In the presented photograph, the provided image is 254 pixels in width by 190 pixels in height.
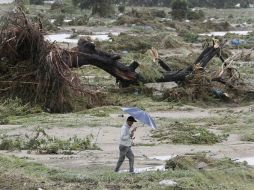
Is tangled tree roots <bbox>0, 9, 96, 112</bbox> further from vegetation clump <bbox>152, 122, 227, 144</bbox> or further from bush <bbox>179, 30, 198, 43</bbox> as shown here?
bush <bbox>179, 30, 198, 43</bbox>

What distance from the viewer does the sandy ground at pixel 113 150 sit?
413 inches

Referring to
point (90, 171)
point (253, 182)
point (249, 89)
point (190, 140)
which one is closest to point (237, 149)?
point (190, 140)

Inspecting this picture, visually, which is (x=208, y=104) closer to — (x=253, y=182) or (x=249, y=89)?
(x=249, y=89)

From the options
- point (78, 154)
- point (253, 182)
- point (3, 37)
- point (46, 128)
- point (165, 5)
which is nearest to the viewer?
point (253, 182)

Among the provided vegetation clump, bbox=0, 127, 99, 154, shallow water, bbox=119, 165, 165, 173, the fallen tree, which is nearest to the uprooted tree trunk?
the fallen tree

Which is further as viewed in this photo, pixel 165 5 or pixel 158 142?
pixel 165 5

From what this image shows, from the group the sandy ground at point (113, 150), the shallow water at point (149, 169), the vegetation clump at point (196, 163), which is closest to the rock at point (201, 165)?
the vegetation clump at point (196, 163)

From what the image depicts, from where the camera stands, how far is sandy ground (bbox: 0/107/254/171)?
1050cm

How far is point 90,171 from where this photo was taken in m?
9.70

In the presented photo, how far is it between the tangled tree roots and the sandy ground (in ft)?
→ 9.28

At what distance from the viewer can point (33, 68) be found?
1748 cm

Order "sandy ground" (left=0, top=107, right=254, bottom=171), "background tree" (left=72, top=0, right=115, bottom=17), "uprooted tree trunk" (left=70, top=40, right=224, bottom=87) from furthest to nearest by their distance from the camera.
→ "background tree" (left=72, top=0, right=115, bottom=17)
"uprooted tree trunk" (left=70, top=40, right=224, bottom=87)
"sandy ground" (left=0, top=107, right=254, bottom=171)

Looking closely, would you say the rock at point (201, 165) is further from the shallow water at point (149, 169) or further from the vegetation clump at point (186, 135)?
the vegetation clump at point (186, 135)

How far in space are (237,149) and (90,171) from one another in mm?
3582
